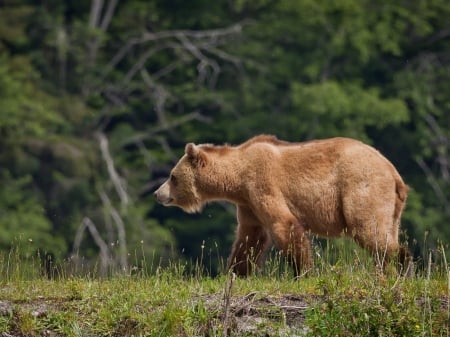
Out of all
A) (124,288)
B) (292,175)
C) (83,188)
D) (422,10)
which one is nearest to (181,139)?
(83,188)

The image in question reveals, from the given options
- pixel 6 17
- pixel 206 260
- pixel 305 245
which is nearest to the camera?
pixel 305 245

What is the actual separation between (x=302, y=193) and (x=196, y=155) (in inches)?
45.3

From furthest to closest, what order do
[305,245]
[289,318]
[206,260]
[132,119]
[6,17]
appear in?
[132,119]
[6,17]
[206,260]
[305,245]
[289,318]

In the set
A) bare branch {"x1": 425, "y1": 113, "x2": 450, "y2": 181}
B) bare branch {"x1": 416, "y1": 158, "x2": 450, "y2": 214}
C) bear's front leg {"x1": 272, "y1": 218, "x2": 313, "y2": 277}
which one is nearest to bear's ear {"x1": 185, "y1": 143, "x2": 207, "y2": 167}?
bear's front leg {"x1": 272, "y1": 218, "x2": 313, "y2": 277}

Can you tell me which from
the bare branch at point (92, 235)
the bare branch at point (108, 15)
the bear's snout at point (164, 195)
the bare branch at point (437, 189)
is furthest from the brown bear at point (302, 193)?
the bare branch at point (108, 15)

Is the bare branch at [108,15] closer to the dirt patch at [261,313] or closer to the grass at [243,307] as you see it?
the grass at [243,307]

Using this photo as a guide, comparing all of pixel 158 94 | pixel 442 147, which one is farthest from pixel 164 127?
pixel 442 147

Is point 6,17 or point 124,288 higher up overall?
point 6,17

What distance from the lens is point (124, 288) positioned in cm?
1009

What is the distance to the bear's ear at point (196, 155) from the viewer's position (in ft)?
41.3

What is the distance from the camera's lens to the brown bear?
11594 millimetres

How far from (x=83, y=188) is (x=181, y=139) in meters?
3.91

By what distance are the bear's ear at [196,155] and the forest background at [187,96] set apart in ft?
45.1

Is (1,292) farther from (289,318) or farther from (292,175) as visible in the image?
(292,175)
